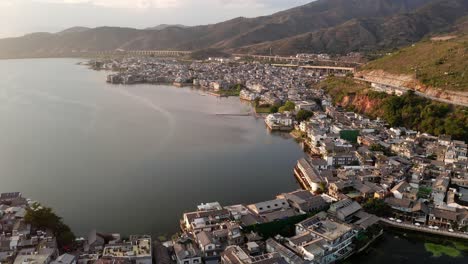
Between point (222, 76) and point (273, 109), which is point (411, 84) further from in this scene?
point (222, 76)

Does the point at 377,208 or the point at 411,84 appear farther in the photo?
the point at 411,84

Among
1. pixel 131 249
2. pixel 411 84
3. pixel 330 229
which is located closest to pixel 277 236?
pixel 330 229

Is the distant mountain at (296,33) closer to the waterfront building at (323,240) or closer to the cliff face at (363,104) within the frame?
the cliff face at (363,104)

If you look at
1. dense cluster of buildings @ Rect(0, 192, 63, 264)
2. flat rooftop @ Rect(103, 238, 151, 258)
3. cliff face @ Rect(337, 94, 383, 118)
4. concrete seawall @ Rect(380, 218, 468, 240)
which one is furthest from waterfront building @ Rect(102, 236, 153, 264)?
cliff face @ Rect(337, 94, 383, 118)

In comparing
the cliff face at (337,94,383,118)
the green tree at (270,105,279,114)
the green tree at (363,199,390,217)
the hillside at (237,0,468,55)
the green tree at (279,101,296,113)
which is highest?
the hillside at (237,0,468,55)

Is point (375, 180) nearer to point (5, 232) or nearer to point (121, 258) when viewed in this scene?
point (121, 258)

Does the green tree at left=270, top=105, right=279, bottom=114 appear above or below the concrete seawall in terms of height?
above

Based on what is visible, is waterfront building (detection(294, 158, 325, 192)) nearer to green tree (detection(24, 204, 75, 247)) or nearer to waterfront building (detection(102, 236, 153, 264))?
waterfront building (detection(102, 236, 153, 264))

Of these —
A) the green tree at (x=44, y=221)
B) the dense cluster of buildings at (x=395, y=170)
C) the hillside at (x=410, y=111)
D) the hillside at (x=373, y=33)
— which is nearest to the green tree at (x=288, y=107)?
the hillside at (x=410, y=111)
